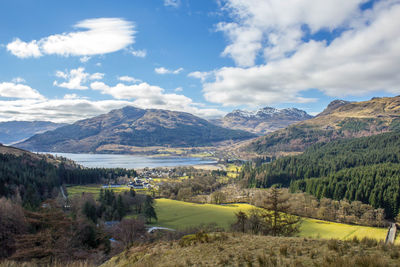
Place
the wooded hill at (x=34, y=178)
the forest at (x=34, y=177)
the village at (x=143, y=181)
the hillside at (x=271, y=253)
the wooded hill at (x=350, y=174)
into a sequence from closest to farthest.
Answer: the hillside at (x=271, y=253) < the wooded hill at (x=34, y=178) < the forest at (x=34, y=177) < the wooded hill at (x=350, y=174) < the village at (x=143, y=181)

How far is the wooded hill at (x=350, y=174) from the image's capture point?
77.2 meters

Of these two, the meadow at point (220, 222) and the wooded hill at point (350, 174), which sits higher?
the wooded hill at point (350, 174)

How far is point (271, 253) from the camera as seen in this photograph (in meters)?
9.72

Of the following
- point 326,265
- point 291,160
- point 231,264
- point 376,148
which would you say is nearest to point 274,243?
point 231,264

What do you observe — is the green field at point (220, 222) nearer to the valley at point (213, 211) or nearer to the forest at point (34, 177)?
the valley at point (213, 211)

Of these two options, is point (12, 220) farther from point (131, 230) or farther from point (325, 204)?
point (325, 204)

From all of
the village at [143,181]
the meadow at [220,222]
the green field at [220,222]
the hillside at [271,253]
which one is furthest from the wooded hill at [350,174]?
the hillside at [271,253]

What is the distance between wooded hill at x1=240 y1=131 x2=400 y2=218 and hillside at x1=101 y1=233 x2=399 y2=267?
83878 millimetres

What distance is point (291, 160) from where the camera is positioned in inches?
6196

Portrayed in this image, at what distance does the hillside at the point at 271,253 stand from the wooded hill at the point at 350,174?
83.9 meters

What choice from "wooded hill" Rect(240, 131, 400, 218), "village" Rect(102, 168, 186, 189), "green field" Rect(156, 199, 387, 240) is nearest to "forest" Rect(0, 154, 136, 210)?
"village" Rect(102, 168, 186, 189)

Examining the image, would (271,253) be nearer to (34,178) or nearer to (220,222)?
(220,222)

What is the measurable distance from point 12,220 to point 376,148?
651 feet

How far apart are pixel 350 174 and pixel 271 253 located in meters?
107
